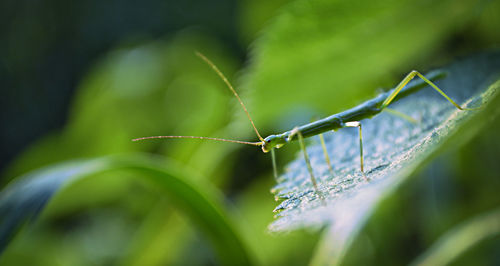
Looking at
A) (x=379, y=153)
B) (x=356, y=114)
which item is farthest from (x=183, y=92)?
(x=379, y=153)

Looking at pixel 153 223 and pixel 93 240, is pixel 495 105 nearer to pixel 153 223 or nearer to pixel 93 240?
pixel 153 223

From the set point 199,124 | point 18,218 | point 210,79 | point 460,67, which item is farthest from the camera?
point 210,79

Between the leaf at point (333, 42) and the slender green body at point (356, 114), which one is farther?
the slender green body at point (356, 114)

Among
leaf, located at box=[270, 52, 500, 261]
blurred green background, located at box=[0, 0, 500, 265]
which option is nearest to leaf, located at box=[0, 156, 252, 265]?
blurred green background, located at box=[0, 0, 500, 265]

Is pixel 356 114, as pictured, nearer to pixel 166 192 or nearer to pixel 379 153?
pixel 379 153

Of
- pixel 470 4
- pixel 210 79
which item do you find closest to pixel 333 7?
pixel 470 4

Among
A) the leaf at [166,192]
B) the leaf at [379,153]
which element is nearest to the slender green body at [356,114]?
the leaf at [379,153]

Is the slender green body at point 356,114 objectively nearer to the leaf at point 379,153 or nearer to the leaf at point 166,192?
the leaf at point 379,153
